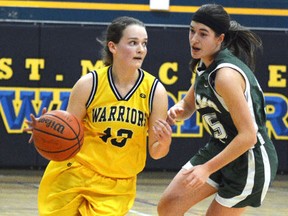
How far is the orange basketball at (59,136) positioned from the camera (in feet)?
15.5

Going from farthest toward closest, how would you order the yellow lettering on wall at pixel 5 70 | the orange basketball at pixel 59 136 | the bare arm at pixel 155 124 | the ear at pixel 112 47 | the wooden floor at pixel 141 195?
the yellow lettering on wall at pixel 5 70
the wooden floor at pixel 141 195
the ear at pixel 112 47
the bare arm at pixel 155 124
the orange basketball at pixel 59 136

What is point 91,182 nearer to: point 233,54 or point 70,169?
point 70,169

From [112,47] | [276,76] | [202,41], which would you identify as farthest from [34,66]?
[202,41]

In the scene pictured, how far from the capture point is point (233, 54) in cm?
527

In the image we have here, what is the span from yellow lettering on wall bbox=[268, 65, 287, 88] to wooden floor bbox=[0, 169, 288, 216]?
1303 millimetres

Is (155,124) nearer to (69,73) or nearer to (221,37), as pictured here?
(221,37)

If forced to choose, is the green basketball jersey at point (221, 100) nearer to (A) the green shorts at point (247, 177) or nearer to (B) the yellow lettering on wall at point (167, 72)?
(A) the green shorts at point (247, 177)

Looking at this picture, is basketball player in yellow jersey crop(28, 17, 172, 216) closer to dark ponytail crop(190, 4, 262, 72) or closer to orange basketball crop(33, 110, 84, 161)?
orange basketball crop(33, 110, 84, 161)

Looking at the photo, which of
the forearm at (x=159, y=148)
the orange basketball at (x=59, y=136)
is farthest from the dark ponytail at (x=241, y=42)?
the orange basketball at (x=59, y=136)

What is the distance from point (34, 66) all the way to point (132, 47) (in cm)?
643

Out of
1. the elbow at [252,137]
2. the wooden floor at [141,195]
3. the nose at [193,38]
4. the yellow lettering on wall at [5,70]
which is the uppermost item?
the nose at [193,38]

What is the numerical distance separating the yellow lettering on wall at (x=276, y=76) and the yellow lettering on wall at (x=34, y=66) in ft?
10.2

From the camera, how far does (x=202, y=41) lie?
16.9 feet

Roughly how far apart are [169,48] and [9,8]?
226cm
